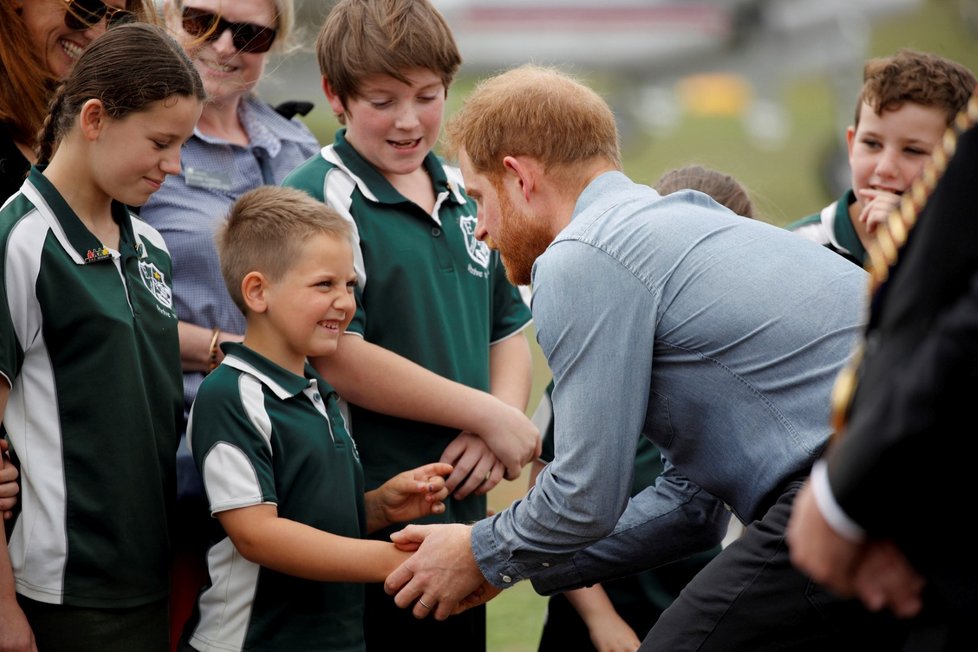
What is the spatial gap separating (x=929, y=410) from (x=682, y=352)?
1106 mm

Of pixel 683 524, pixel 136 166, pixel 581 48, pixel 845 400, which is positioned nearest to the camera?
pixel 845 400

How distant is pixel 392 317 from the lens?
320 centimetres

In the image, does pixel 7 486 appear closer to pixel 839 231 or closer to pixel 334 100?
pixel 334 100

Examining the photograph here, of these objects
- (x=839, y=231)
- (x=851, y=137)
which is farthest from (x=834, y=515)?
(x=851, y=137)

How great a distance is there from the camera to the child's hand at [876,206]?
3.55 meters

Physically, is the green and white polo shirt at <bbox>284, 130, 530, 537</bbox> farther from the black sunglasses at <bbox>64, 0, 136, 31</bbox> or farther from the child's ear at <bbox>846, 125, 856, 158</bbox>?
the child's ear at <bbox>846, 125, 856, 158</bbox>

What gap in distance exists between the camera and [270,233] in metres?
2.97

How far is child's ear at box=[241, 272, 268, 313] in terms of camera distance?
2.95 metres

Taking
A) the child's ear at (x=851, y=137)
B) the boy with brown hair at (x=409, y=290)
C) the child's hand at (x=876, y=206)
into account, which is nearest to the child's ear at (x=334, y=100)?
the boy with brown hair at (x=409, y=290)

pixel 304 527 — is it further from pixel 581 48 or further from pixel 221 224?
pixel 581 48

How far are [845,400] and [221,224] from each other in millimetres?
1964

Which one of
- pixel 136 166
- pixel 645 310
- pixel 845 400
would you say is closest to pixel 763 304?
pixel 645 310

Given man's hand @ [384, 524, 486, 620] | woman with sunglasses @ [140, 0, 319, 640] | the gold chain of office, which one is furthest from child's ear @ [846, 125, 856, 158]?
the gold chain of office

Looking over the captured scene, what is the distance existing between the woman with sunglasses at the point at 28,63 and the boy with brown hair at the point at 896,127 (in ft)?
7.05
